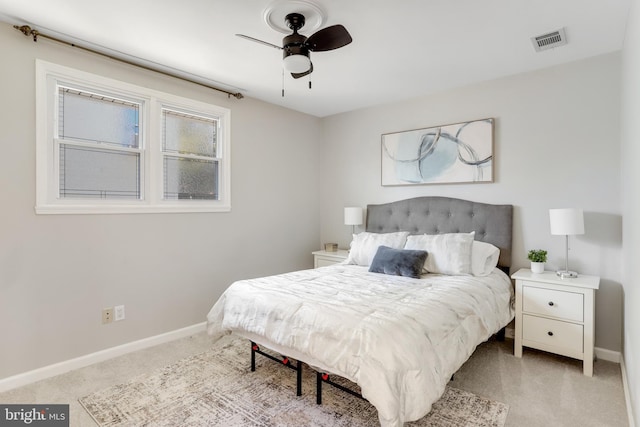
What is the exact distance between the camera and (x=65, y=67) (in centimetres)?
263

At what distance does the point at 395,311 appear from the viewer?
1991 mm

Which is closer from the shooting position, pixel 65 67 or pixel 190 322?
pixel 65 67

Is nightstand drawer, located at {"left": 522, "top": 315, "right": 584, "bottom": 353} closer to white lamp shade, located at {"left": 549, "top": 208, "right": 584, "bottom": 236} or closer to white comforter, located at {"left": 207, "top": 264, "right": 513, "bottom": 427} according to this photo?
white comforter, located at {"left": 207, "top": 264, "right": 513, "bottom": 427}

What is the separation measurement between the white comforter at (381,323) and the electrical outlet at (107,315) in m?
0.93

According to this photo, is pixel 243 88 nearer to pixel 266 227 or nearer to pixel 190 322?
pixel 266 227

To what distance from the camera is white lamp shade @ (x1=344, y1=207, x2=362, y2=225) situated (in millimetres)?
4223

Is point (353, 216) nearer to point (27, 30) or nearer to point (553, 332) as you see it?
point (553, 332)

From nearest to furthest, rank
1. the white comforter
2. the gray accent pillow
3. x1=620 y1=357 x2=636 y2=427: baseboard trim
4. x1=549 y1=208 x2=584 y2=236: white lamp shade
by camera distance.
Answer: the white comforter, x1=620 y1=357 x2=636 y2=427: baseboard trim, x1=549 y1=208 x2=584 y2=236: white lamp shade, the gray accent pillow

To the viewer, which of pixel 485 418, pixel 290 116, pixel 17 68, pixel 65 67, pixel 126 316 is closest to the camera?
pixel 485 418

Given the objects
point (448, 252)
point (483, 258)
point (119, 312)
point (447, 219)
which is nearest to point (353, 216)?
point (447, 219)

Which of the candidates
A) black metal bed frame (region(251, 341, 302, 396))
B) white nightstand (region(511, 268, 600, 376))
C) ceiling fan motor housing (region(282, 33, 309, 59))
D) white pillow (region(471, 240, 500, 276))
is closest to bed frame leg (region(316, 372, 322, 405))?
black metal bed frame (region(251, 341, 302, 396))

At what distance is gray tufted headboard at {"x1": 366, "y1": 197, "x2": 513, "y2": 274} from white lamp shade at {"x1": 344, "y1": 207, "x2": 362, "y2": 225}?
0.12m

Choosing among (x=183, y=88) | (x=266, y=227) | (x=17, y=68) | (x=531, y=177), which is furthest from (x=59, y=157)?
(x=531, y=177)

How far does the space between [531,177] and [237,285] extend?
2840 mm
